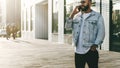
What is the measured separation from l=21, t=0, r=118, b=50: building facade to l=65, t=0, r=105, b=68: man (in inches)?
556

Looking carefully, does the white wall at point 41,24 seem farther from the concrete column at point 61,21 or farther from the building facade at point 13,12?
the building facade at point 13,12

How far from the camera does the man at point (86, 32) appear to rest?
17.2 ft

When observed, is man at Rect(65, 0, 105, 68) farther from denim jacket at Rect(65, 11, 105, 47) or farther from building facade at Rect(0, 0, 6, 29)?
building facade at Rect(0, 0, 6, 29)

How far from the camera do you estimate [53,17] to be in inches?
1299

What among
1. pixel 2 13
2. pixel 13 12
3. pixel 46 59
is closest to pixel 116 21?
pixel 46 59

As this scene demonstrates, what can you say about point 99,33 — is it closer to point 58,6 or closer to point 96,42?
point 96,42

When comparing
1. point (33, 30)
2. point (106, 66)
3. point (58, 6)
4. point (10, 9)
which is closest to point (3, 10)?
point (10, 9)

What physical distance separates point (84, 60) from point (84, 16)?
0.62 meters

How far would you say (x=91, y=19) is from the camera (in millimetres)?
5312

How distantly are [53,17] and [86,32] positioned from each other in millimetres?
27760

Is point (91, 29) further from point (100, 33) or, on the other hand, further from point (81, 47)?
point (81, 47)

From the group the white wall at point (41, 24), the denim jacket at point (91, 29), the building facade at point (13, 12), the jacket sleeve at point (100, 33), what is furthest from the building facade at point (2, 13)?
the jacket sleeve at point (100, 33)

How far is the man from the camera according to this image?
5.25 meters

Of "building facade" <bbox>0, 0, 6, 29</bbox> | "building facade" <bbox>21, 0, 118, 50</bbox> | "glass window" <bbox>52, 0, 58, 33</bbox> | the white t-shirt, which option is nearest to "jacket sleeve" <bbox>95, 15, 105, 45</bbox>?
the white t-shirt
